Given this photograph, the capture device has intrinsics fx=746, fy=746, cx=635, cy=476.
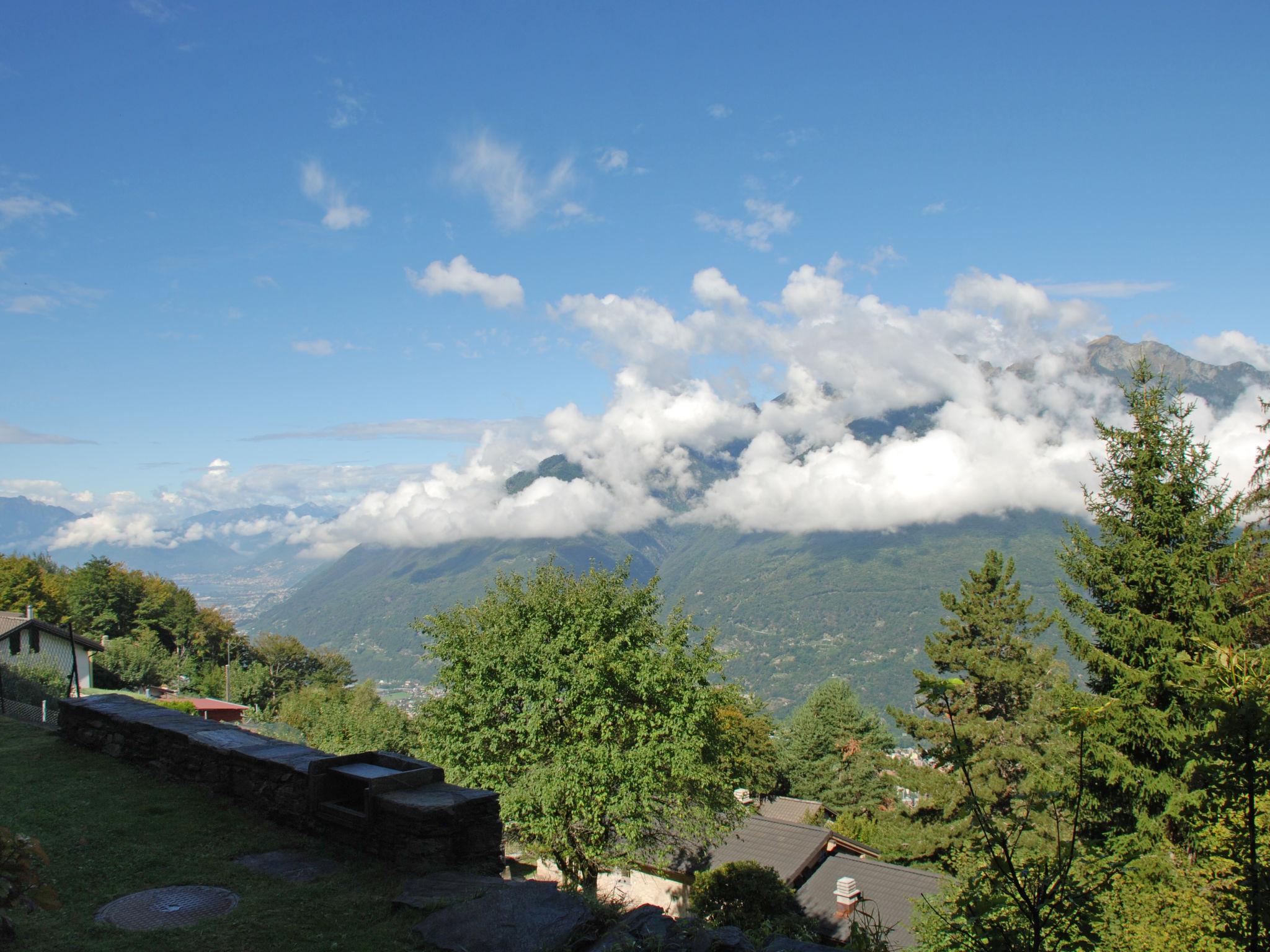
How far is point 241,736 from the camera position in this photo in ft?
32.6

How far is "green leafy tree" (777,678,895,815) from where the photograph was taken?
63281 millimetres

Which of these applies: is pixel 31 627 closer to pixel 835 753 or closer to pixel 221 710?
pixel 221 710

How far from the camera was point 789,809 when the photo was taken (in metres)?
50.5

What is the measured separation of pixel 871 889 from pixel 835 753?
4322 cm

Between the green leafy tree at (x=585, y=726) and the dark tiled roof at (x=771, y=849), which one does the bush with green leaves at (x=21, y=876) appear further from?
the dark tiled roof at (x=771, y=849)

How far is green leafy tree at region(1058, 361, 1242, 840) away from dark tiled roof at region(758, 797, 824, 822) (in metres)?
31.8

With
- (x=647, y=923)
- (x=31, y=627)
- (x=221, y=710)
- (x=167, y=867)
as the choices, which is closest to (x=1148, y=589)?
(x=647, y=923)

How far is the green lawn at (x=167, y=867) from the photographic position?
18.3 ft

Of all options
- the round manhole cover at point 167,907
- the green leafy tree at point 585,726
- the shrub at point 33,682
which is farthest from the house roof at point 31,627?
the round manhole cover at point 167,907

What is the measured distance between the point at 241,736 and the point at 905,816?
35.4 metres

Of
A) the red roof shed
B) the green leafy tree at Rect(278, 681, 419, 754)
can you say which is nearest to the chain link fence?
the red roof shed

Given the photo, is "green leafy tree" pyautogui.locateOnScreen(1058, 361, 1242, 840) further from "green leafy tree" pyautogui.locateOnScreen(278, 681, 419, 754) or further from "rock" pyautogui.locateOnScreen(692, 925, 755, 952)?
"green leafy tree" pyautogui.locateOnScreen(278, 681, 419, 754)

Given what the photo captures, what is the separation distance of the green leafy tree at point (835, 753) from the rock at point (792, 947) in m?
62.7

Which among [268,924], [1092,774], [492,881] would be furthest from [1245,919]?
[1092,774]
